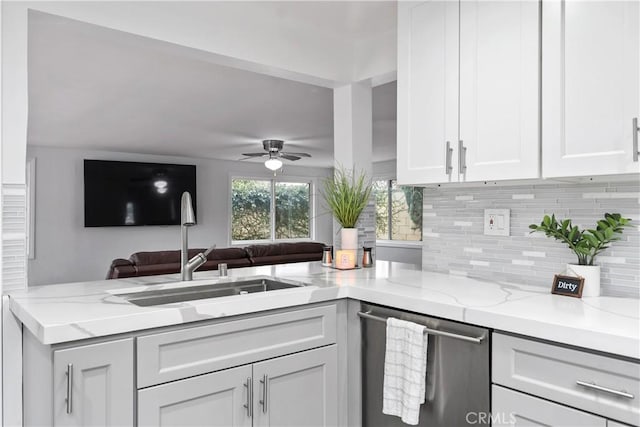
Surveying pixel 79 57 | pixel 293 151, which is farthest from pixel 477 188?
pixel 293 151

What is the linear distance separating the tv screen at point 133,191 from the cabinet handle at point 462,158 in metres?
6.22

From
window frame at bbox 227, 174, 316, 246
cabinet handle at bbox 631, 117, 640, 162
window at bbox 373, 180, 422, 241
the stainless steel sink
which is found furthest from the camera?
window frame at bbox 227, 174, 316, 246

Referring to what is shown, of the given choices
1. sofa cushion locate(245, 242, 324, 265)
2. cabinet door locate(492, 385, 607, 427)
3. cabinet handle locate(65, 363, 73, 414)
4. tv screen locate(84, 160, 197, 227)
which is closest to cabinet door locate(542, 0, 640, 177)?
cabinet door locate(492, 385, 607, 427)

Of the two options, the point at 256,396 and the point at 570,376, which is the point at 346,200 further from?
the point at 570,376

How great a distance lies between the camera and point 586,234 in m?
1.76

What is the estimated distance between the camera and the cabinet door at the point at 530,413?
1.25 meters

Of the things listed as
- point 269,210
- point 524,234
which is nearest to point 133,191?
point 269,210

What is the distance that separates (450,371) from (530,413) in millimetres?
287

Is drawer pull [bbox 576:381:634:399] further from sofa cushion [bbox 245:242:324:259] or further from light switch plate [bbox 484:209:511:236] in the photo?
sofa cushion [bbox 245:242:324:259]

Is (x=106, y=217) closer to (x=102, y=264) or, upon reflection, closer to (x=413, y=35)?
(x=102, y=264)

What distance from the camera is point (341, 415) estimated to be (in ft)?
6.37

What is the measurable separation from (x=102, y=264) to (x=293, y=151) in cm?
339

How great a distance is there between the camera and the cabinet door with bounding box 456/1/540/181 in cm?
171

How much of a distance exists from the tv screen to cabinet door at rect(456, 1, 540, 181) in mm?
6239
